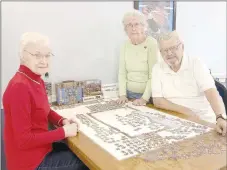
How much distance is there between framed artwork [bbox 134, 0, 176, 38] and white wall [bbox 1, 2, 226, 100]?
99mm

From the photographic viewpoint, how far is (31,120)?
129 cm

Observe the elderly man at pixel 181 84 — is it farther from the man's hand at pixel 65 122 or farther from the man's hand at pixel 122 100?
the man's hand at pixel 65 122

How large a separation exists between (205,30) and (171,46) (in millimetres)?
1625

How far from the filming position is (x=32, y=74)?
1314 mm

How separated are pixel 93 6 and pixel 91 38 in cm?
27

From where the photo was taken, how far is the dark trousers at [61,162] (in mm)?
1330

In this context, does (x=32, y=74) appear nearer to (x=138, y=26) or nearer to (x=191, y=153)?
(x=191, y=153)

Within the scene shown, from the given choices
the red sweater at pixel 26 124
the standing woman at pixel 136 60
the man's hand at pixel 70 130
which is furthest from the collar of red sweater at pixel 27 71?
the standing woman at pixel 136 60

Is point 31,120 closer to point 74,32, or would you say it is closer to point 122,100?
point 122,100

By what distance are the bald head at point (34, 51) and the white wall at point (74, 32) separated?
2.27 feet

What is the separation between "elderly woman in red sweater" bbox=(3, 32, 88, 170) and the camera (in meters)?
1.21

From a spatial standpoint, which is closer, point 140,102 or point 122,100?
point 140,102

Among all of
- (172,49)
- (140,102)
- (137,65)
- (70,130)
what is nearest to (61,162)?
(70,130)

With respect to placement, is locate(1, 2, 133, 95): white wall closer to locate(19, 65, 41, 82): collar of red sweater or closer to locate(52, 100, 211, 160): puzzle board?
locate(52, 100, 211, 160): puzzle board
